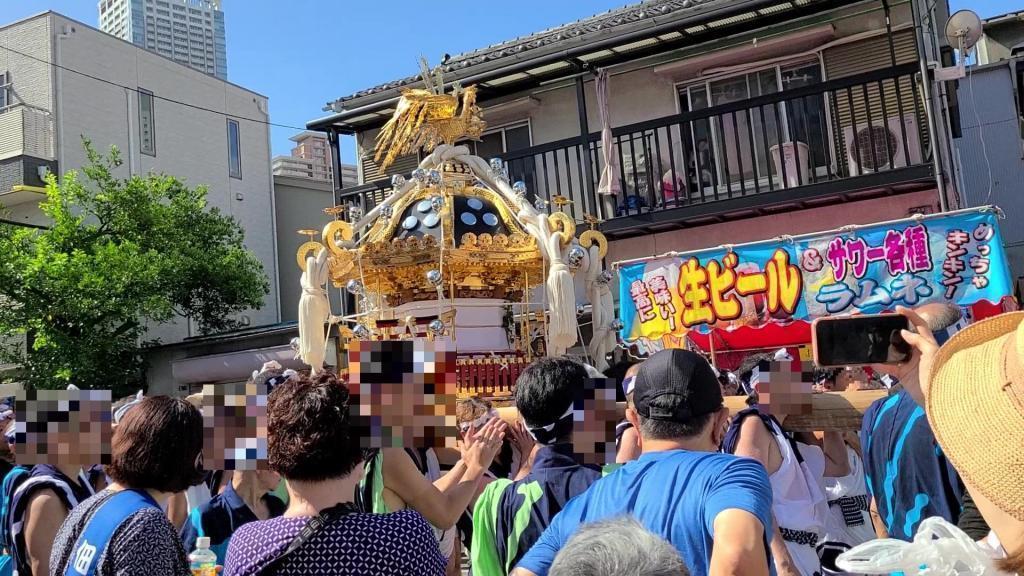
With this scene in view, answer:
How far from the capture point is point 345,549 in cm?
234

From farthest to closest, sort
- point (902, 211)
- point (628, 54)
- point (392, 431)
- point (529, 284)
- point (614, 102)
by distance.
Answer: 1. point (614, 102)
2. point (628, 54)
3. point (902, 211)
4. point (529, 284)
5. point (392, 431)

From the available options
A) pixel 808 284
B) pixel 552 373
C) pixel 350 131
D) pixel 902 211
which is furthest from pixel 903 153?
pixel 552 373

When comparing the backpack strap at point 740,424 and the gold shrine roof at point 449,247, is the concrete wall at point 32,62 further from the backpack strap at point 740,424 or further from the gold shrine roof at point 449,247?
the backpack strap at point 740,424

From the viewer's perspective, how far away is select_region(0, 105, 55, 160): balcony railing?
798 inches

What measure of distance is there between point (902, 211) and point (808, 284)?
3.32 m

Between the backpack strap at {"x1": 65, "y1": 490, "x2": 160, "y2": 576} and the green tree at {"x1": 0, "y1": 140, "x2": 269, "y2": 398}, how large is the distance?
13575 mm

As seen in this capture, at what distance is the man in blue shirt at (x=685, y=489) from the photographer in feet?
7.11

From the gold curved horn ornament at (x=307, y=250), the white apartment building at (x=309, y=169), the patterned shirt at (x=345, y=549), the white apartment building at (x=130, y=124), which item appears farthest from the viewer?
the white apartment building at (x=309, y=169)

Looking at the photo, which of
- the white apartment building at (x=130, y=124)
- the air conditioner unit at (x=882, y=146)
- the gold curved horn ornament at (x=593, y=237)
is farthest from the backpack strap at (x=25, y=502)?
the white apartment building at (x=130, y=124)

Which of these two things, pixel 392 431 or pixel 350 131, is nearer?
pixel 392 431

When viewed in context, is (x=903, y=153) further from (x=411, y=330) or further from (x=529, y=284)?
(x=411, y=330)

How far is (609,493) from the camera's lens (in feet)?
8.20

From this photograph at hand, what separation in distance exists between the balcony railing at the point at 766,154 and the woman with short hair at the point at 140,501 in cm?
877

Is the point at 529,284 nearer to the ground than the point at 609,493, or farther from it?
farther from it
